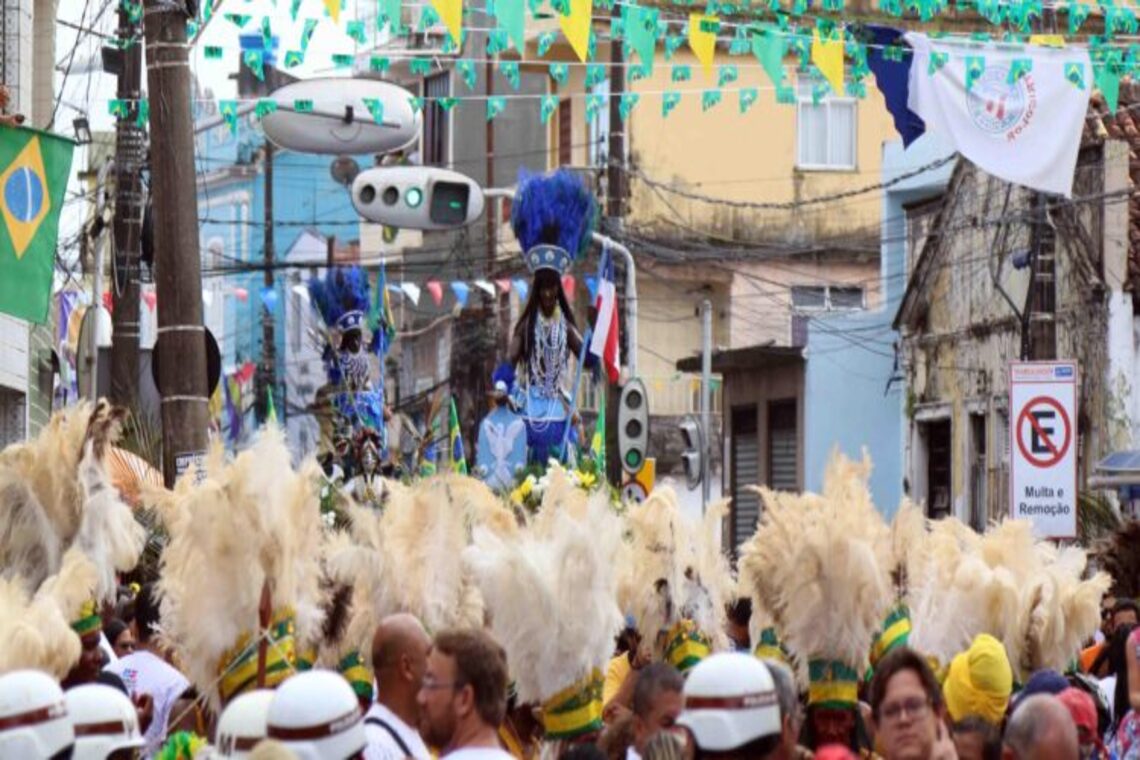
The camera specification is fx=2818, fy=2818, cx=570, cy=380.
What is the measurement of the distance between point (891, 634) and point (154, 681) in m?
→ 2.96

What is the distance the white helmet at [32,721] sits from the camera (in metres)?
6.70

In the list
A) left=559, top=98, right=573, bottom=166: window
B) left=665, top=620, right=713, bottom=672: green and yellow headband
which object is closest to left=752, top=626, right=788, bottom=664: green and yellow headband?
left=665, top=620, right=713, bottom=672: green and yellow headband

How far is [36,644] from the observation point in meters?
8.45

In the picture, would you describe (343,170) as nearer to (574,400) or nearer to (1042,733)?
(574,400)

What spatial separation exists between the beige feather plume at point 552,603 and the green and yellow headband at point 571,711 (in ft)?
0.09

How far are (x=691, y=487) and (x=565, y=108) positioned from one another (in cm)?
2047

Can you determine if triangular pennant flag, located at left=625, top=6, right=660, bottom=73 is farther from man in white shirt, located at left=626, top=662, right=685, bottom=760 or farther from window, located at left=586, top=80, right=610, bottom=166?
window, located at left=586, top=80, right=610, bottom=166

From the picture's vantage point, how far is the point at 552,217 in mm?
19328

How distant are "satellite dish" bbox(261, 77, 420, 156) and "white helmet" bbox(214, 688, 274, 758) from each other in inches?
521

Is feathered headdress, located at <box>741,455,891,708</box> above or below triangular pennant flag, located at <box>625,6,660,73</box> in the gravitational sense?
below

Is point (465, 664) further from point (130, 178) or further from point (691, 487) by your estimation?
point (691, 487)

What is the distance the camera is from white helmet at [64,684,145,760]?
7.24 metres

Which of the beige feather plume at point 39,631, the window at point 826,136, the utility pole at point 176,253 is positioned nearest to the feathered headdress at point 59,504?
the beige feather plume at point 39,631

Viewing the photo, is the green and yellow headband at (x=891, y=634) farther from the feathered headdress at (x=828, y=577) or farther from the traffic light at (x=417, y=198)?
the traffic light at (x=417, y=198)
